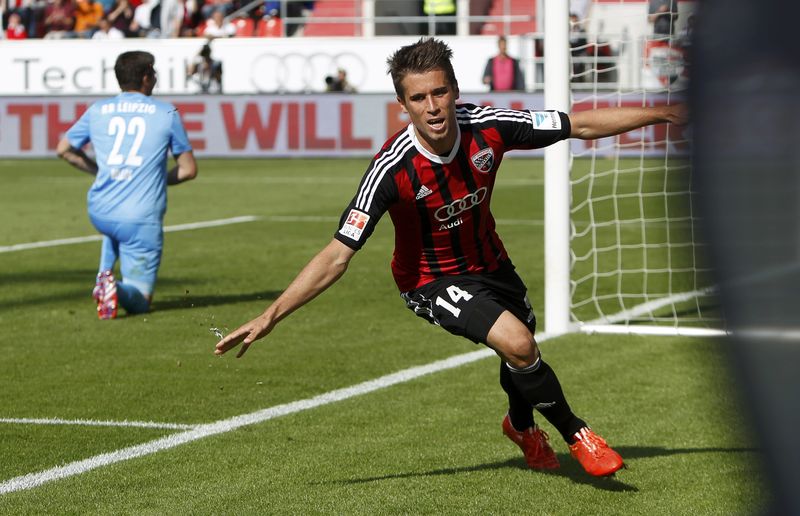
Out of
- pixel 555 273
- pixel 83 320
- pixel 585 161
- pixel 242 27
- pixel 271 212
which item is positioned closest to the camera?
pixel 555 273

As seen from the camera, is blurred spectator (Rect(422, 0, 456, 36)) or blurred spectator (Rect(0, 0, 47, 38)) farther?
blurred spectator (Rect(0, 0, 47, 38))

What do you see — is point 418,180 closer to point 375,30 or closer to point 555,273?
point 555,273

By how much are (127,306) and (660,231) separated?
6727 millimetres

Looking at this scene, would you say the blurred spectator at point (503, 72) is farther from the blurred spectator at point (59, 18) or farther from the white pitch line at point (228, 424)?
the white pitch line at point (228, 424)

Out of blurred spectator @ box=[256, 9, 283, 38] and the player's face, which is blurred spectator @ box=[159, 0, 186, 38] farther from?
the player's face

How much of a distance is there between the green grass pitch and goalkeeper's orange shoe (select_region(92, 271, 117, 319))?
19cm

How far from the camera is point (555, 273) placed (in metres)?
8.40

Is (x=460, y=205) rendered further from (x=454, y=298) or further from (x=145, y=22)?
(x=145, y=22)

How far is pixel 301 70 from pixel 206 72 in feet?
6.81

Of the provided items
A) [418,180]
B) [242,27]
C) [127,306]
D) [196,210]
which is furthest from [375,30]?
[418,180]

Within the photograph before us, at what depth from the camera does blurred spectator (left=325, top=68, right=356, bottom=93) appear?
27.8m

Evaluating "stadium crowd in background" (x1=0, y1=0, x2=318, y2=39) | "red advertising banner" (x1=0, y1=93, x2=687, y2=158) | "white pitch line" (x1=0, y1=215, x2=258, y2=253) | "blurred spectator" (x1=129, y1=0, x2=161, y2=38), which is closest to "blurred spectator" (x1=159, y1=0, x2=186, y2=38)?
"stadium crowd in background" (x1=0, y1=0, x2=318, y2=39)

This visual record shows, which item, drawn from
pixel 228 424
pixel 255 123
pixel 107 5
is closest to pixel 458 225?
pixel 228 424

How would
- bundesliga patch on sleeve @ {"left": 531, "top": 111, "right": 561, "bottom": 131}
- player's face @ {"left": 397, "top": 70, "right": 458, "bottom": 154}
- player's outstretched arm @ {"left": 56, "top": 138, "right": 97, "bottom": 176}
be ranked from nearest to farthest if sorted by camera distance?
player's face @ {"left": 397, "top": 70, "right": 458, "bottom": 154}, bundesliga patch on sleeve @ {"left": 531, "top": 111, "right": 561, "bottom": 131}, player's outstretched arm @ {"left": 56, "top": 138, "right": 97, "bottom": 176}
